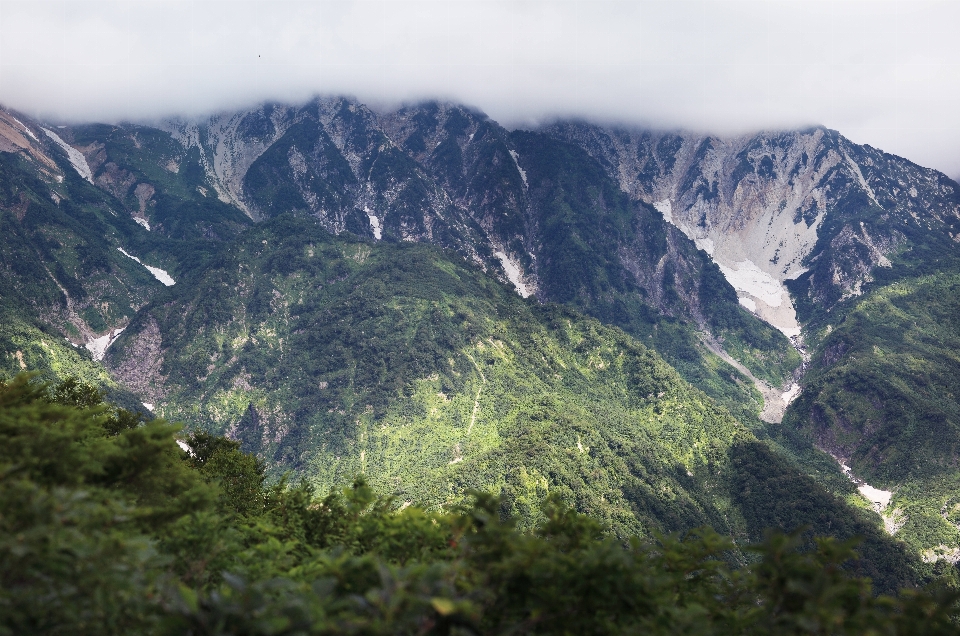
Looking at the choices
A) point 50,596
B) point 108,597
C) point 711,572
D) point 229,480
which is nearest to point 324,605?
point 108,597

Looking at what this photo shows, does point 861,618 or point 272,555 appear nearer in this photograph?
point 861,618

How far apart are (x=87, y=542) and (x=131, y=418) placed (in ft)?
258

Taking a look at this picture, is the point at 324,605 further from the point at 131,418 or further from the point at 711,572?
the point at 131,418

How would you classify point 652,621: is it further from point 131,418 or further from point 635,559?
point 131,418

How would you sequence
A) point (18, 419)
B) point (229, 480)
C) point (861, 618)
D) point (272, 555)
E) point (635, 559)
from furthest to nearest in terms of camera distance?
point (229, 480)
point (272, 555)
point (18, 419)
point (635, 559)
point (861, 618)

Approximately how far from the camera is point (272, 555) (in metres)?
33.3

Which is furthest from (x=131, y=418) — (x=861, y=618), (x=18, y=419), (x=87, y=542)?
(x=861, y=618)

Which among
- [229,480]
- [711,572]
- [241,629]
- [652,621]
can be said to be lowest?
[229,480]

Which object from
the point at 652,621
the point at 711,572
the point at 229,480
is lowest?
the point at 229,480

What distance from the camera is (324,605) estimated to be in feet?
62.3

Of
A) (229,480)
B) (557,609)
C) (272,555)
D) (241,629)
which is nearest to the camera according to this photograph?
(241,629)

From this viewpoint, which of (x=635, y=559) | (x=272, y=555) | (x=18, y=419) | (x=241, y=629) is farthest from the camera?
(x=272, y=555)

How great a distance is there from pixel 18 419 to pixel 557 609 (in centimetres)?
2969

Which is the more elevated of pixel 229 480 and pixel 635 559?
pixel 635 559
